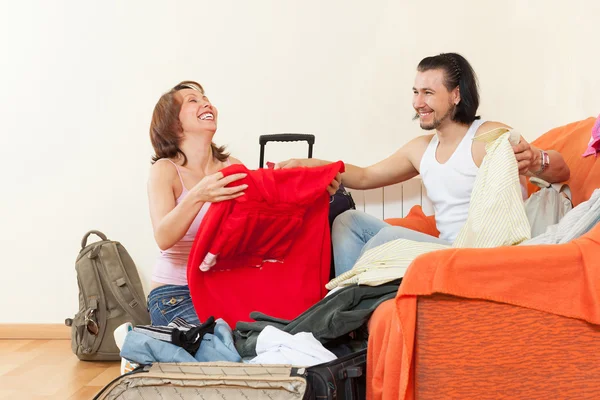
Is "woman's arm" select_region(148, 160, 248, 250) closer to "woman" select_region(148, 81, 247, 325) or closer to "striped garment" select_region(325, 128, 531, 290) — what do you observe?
"woman" select_region(148, 81, 247, 325)

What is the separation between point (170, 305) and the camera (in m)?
2.08

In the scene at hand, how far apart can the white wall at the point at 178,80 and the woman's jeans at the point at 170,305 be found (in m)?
0.73

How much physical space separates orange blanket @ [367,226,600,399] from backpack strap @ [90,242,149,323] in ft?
5.25

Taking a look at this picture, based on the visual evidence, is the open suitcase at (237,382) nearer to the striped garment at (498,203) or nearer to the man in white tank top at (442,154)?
the striped garment at (498,203)

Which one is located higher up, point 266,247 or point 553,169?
point 553,169

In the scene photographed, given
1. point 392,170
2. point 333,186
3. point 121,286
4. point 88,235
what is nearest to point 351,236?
point 333,186

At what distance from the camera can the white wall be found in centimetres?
264

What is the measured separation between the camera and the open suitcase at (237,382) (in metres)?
1.35

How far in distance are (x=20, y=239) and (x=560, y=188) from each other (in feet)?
7.27

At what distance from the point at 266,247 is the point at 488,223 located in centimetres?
69

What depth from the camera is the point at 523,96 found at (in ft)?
8.55

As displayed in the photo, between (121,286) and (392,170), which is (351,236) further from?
(121,286)

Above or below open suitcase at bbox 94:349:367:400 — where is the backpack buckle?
below

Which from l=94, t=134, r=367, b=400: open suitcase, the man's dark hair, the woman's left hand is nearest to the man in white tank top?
the man's dark hair
